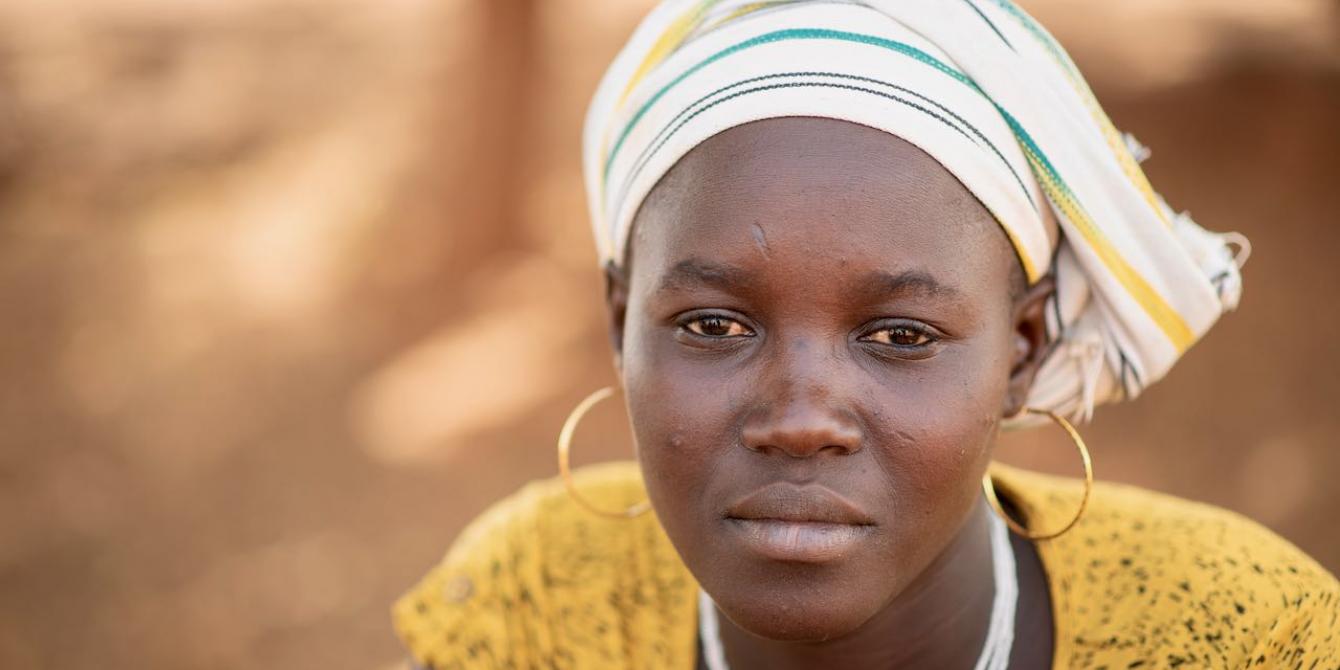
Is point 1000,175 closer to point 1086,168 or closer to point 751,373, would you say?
point 1086,168

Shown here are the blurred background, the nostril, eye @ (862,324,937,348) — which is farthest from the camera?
the blurred background

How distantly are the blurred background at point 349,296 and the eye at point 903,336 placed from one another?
3.00m

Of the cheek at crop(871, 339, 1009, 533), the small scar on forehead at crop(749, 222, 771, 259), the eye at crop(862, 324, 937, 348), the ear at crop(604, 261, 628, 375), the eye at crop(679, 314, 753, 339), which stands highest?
the ear at crop(604, 261, 628, 375)

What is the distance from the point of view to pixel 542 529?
254 cm

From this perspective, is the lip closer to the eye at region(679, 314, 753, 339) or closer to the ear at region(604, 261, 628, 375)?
the eye at region(679, 314, 753, 339)

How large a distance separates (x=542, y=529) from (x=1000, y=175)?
1.16 m

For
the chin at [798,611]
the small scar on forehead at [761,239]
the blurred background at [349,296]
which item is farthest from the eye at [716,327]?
the blurred background at [349,296]

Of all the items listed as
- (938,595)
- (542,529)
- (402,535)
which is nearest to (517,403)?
(402,535)

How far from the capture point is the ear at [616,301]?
224 centimetres

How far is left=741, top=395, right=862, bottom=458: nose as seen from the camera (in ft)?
5.79

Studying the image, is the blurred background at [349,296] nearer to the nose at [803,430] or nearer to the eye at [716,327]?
the eye at [716,327]

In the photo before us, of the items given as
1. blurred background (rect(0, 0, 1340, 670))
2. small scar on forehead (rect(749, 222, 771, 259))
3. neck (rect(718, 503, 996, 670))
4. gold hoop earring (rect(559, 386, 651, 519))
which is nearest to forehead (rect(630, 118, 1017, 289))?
small scar on forehead (rect(749, 222, 771, 259))

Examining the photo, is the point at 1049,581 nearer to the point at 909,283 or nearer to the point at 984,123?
the point at 909,283

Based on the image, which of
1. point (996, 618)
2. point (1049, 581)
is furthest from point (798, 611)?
point (1049, 581)
